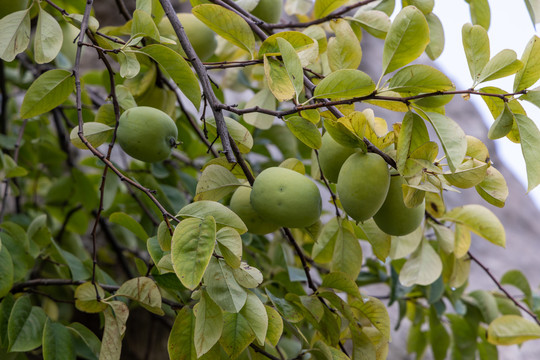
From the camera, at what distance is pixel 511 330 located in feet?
3.25

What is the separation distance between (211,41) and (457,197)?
82.2 inches

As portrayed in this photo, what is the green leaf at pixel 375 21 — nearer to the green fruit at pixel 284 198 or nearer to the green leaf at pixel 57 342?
the green fruit at pixel 284 198

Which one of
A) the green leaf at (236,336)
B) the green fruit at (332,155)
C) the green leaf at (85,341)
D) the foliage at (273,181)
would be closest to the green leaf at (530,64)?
the foliage at (273,181)

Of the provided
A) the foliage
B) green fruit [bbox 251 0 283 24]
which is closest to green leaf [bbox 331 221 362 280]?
the foliage

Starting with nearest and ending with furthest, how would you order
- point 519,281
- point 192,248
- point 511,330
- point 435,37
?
point 192,248 → point 435,37 → point 511,330 → point 519,281

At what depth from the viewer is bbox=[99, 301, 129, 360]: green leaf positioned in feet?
2.11

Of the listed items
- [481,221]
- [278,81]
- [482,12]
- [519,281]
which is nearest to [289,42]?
[278,81]

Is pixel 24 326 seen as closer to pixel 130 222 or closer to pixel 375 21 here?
pixel 130 222

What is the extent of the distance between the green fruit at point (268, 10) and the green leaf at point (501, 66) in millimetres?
493

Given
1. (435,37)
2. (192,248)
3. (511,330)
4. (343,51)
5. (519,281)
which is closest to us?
(192,248)

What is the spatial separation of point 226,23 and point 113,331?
45cm

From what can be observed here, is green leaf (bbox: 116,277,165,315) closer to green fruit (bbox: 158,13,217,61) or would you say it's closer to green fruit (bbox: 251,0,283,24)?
green fruit (bbox: 158,13,217,61)

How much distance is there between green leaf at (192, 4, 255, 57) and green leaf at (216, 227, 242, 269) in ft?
0.98

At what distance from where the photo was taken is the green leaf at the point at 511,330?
982 millimetres
